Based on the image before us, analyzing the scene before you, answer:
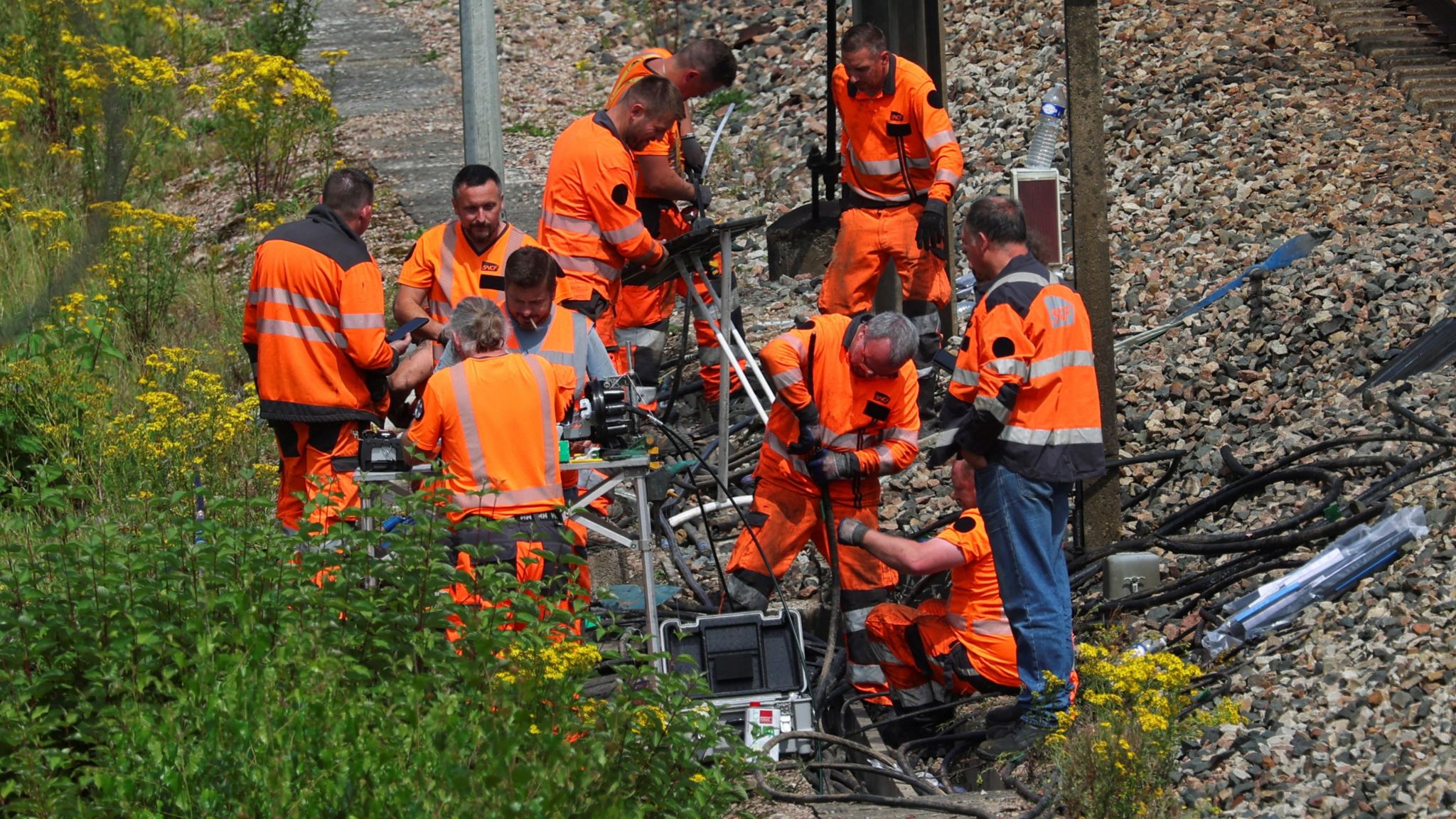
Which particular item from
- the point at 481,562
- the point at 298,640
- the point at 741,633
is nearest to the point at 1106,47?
the point at 741,633

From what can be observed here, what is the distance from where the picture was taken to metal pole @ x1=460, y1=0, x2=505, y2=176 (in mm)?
8273

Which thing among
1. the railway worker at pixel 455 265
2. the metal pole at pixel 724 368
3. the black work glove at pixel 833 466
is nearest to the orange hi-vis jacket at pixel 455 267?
the railway worker at pixel 455 265

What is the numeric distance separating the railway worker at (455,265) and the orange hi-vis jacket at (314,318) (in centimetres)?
33

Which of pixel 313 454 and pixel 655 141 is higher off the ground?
pixel 655 141

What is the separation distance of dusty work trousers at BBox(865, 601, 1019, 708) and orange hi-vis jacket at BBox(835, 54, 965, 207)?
2721 mm

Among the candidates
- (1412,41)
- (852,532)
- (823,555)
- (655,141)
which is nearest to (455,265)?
(655,141)

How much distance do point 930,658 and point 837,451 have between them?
92cm

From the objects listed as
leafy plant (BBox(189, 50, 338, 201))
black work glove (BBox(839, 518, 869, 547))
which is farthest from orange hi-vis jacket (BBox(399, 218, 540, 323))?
leafy plant (BBox(189, 50, 338, 201))

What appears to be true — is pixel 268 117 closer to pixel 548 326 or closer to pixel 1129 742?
pixel 548 326

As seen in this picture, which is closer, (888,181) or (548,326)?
(548,326)

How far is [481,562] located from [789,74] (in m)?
9.10

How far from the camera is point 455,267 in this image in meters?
7.27

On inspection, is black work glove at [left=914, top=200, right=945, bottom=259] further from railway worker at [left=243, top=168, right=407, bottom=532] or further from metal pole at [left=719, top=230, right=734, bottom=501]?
railway worker at [left=243, top=168, right=407, bottom=532]

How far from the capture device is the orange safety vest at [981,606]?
20.4ft
